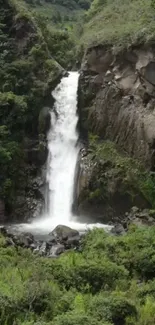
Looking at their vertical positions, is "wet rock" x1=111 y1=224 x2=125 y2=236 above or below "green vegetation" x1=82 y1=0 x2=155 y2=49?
below

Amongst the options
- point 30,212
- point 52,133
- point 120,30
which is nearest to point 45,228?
point 30,212

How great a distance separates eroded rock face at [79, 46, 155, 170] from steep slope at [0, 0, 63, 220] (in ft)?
11.5

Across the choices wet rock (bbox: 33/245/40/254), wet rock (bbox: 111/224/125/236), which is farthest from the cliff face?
wet rock (bbox: 33/245/40/254)

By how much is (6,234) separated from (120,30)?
1987 cm

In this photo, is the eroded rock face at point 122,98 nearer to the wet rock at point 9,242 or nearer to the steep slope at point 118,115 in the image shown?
the steep slope at point 118,115

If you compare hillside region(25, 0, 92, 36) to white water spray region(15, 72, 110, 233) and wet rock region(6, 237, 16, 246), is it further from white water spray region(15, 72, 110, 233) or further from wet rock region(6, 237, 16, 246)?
wet rock region(6, 237, 16, 246)

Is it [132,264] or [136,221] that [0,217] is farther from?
[132,264]

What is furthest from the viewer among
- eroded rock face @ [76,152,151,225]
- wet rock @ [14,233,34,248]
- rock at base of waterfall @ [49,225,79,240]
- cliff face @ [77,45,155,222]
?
cliff face @ [77,45,155,222]

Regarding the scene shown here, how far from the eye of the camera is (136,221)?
99.5 ft

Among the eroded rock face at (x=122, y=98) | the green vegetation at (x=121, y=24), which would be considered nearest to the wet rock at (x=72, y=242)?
the eroded rock face at (x=122, y=98)

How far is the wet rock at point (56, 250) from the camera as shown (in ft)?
82.9

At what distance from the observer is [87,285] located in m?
16.3

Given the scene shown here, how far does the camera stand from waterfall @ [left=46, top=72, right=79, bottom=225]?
34.9m

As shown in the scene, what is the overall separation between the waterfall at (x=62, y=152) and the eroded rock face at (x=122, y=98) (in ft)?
3.38
